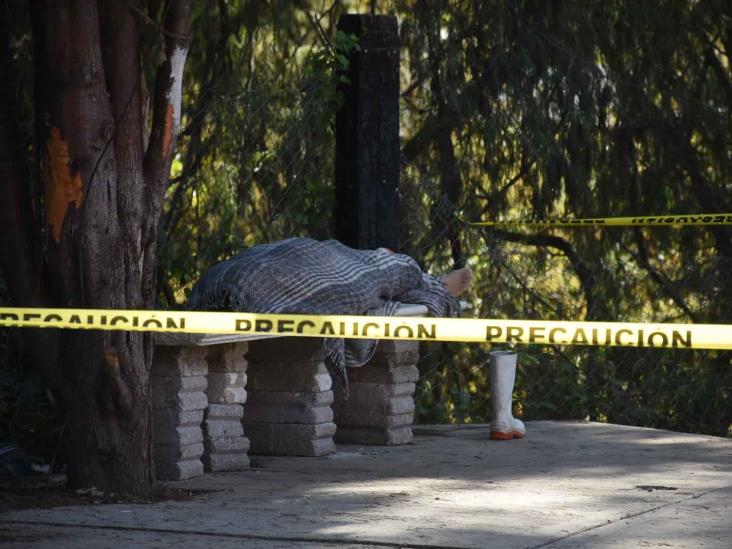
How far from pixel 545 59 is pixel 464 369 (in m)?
2.39

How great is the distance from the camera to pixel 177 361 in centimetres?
752

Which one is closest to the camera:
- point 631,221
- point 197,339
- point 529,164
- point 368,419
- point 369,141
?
point 197,339

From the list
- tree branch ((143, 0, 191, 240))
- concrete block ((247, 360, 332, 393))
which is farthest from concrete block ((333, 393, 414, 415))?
tree branch ((143, 0, 191, 240))

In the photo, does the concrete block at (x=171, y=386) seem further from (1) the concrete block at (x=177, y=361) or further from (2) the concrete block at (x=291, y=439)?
(2) the concrete block at (x=291, y=439)

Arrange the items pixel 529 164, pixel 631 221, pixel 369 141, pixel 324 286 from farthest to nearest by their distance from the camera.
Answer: pixel 529 164, pixel 631 221, pixel 369 141, pixel 324 286

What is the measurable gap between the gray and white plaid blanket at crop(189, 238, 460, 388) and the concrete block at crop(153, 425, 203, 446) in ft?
2.20

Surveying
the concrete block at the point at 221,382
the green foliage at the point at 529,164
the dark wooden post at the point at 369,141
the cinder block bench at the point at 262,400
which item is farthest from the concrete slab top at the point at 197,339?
the green foliage at the point at 529,164

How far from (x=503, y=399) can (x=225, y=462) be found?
6.74ft

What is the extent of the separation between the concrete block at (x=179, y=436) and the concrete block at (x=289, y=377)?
866 millimetres

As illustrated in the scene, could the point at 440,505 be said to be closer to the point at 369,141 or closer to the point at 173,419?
the point at 173,419

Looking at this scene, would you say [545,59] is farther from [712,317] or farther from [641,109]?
[712,317]

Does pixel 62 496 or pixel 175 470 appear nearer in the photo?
pixel 62 496

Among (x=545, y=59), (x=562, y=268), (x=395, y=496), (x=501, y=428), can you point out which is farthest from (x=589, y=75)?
(x=395, y=496)

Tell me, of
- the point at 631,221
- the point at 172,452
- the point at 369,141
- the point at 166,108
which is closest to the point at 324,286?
the point at 172,452
